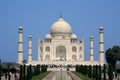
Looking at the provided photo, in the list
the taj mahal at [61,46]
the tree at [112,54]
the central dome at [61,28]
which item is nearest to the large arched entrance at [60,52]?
the taj mahal at [61,46]

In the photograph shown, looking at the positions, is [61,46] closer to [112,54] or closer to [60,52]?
[60,52]

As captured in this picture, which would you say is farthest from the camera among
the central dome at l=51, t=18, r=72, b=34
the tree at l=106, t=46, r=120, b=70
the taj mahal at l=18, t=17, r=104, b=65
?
the central dome at l=51, t=18, r=72, b=34

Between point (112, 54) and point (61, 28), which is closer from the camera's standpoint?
point (112, 54)

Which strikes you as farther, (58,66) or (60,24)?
(60,24)

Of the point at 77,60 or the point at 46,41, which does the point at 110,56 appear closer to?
the point at 77,60

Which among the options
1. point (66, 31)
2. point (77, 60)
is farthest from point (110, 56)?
point (66, 31)

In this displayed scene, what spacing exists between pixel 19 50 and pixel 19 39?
1627mm

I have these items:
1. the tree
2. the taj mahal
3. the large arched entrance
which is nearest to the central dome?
the taj mahal

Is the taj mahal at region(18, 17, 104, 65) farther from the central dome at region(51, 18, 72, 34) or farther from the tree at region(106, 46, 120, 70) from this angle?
the tree at region(106, 46, 120, 70)

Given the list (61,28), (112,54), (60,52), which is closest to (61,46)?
(60,52)

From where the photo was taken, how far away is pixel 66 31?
74.0m

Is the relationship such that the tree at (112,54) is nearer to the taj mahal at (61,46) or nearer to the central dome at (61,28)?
the taj mahal at (61,46)

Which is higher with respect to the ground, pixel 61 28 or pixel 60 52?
pixel 61 28

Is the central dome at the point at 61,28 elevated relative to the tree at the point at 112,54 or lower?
elevated
